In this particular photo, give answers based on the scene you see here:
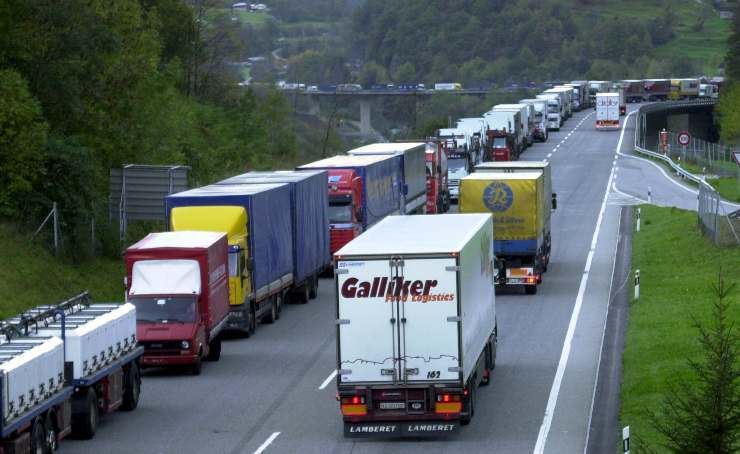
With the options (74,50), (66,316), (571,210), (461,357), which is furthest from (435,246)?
(571,210)

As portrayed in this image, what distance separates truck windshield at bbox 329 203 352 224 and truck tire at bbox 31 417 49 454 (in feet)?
77.6

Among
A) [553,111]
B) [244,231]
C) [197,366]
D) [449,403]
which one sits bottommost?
[197,366]

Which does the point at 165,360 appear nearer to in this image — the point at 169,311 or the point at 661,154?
the point at 169,311

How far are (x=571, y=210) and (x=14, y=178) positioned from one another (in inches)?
1258

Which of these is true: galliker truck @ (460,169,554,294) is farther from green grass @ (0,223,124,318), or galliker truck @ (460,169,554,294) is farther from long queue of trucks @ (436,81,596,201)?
long queue of trucks @ (436,81,596,201)

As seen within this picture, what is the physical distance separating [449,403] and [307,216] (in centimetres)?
1778

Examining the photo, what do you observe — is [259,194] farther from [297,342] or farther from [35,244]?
[35,244]

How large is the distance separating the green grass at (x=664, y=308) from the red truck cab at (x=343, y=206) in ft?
28.7

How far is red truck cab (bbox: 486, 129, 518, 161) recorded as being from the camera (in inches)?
3194

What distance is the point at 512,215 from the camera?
3778 centimetres

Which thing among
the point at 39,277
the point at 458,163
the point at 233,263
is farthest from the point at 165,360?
the point at 458,163

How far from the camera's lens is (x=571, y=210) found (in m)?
62.8

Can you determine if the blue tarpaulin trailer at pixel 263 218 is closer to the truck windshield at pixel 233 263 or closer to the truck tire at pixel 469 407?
the truck windshield at pixel 233 263

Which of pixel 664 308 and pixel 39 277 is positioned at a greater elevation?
pixel 39 277
